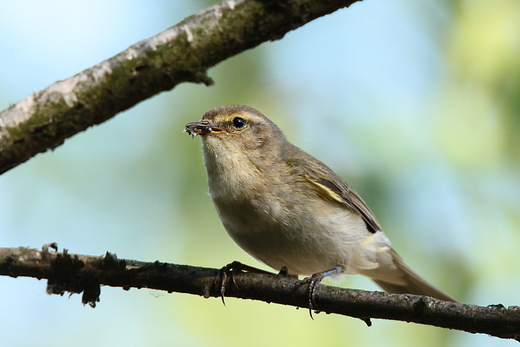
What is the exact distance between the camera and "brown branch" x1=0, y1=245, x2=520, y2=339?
272 centimetres

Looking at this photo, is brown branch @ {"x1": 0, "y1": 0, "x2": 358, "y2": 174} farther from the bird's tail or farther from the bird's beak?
the bird's tail

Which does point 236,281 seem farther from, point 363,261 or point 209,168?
point 363,261

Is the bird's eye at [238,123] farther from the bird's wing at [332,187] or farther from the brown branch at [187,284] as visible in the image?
the brown branch at [187,284]

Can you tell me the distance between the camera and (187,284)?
3.25 meters

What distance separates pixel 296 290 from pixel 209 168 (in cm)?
164

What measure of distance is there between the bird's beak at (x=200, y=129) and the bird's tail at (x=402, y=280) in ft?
7.10

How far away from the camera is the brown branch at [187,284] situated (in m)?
2.72

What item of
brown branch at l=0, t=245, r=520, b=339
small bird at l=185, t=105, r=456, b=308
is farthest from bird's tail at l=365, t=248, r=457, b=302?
brown branch at l=0, t=245, r=520, b=339

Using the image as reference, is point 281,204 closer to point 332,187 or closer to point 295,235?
point 295,235

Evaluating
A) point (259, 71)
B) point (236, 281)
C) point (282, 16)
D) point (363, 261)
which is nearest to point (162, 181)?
point (259, 71)

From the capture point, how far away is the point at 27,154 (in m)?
2.23

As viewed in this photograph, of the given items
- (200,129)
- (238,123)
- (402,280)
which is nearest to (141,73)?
(200,129)

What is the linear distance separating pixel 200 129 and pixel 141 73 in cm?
240

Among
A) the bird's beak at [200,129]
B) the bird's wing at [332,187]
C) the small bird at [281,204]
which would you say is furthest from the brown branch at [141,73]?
the bird's wing at [332,187]
